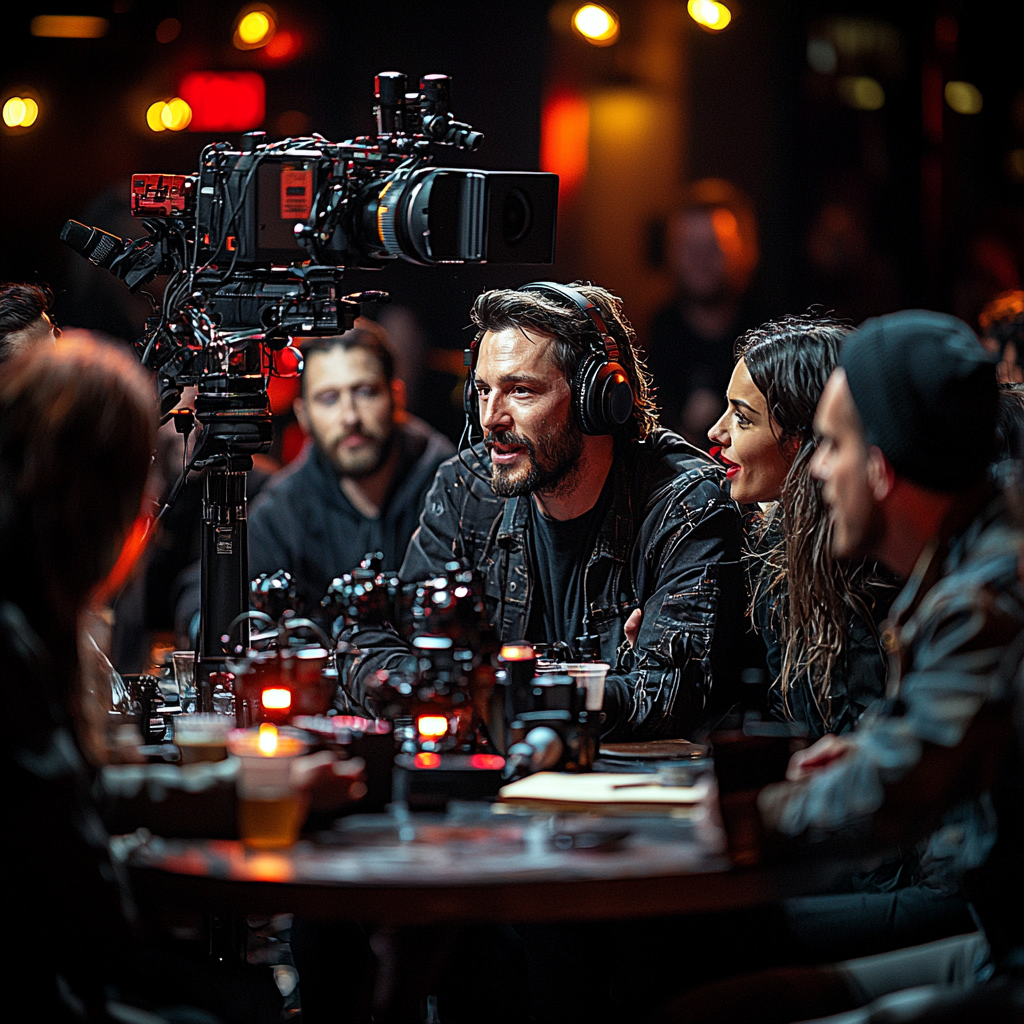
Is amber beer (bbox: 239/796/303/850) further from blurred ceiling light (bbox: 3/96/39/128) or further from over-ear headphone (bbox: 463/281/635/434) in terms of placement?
blurred ceiling light (bbox: 3/96/39/128)

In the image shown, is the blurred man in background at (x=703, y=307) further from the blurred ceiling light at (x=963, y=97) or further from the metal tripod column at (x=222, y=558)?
the metal tripod column at (x=222, y=558)

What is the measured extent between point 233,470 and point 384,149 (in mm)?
762

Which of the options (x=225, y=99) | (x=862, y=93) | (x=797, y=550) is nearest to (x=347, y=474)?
(x=225, y=99)

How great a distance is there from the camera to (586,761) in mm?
2383

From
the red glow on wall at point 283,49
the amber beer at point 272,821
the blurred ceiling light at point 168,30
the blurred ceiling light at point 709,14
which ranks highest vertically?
the blurred ceiling light at point 709,14

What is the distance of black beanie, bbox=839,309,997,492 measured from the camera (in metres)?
1.95

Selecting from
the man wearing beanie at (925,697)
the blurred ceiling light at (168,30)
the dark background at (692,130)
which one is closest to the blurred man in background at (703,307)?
the dark background at (692,130)

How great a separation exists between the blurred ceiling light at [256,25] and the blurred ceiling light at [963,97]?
3123mm

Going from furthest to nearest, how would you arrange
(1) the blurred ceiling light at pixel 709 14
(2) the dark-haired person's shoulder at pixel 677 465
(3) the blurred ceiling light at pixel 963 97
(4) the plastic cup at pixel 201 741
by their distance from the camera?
(3) the blurred ceiling light at pixel 963 97 → (1) the blurred ceiling light at pixel 709 14 → (2) the dark-haired person's shoulder at pixel 677 465 → (4) the plastic cup at pixel 201 741

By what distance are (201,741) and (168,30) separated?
3769 millimetres

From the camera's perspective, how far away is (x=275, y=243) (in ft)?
9.88

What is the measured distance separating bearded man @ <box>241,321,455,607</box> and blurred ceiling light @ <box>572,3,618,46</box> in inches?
57.0

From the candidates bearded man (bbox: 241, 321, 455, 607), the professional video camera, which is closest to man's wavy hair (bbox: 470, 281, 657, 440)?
the professional video camera

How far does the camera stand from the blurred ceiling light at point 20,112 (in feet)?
16.5
